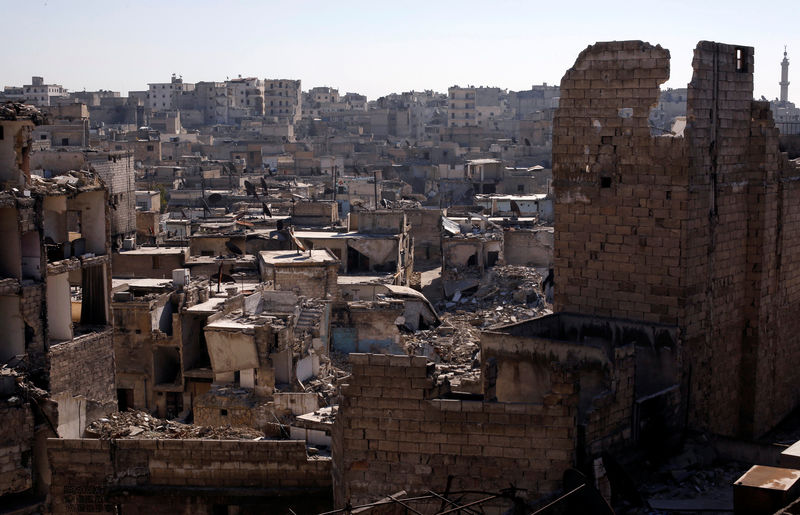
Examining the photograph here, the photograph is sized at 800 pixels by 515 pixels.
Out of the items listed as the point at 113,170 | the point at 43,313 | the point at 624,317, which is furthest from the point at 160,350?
the point at 113,170

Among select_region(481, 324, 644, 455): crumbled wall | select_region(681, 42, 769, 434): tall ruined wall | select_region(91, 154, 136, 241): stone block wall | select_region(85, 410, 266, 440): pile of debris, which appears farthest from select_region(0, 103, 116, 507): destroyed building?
select_region(91, 154, 136, 241): stone block wall

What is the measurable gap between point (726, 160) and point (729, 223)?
Answer: 0.72 meters

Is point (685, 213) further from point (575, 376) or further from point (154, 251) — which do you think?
point (154, 251)

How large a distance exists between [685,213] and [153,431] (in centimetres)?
756

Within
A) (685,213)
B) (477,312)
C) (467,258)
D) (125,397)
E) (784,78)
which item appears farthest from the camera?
(784,78)

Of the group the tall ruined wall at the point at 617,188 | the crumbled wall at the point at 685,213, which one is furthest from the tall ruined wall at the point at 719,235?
the tall ruined wall at the point at 617,188

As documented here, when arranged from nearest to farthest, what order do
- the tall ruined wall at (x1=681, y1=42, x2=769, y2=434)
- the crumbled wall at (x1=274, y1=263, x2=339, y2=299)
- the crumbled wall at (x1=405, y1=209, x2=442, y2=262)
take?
the tall ruined wall at (x1=681, y1=42, x2=769, y2=434), the crumbled wall at (x1=274, y1=263, x2=339, y2=299), the crumbled wall at (x1=405, y1=209, x2=442, y2=262)

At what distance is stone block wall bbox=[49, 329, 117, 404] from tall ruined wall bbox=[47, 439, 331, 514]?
3.91 meters

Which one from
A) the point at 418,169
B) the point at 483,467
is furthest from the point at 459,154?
the point at 483,467

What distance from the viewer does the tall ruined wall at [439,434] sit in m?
9.46

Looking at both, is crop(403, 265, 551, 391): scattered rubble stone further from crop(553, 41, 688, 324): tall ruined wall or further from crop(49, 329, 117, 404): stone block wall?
crop(553, 41, 688, 324): tall ruined wall

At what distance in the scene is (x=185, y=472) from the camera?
12125 mm

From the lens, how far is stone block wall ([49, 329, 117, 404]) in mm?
16828

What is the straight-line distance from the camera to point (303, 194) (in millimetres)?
44750
